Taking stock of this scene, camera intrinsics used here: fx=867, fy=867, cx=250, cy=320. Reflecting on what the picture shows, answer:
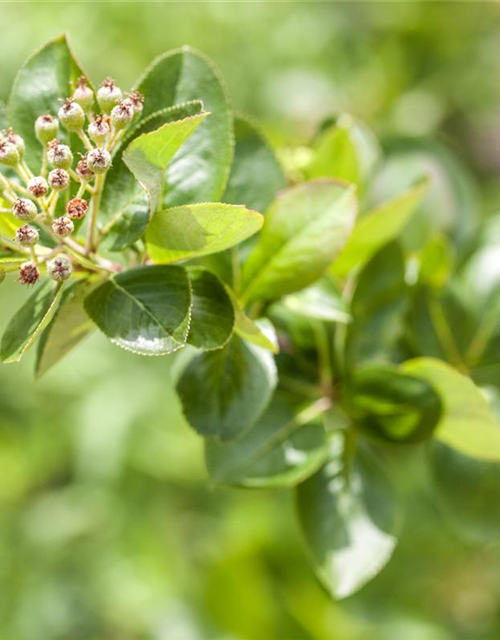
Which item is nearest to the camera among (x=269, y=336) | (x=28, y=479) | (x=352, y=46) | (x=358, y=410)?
(x=269, y=336)

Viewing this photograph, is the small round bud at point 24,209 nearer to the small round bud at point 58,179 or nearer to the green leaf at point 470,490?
the small round bud at point 58,179

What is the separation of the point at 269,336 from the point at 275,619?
120 cm

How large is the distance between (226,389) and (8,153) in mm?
257

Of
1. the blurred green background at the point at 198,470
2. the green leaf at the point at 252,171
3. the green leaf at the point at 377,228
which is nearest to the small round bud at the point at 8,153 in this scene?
the green leaf at the point at 252,171

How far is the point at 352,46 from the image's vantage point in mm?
2371

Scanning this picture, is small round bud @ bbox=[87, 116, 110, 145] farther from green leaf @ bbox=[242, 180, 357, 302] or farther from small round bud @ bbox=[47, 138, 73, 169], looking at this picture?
green leaf @ bbox=[242, 180, 357, 302]

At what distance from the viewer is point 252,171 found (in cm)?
79

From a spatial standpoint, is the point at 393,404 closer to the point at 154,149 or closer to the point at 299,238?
the point at 299,238

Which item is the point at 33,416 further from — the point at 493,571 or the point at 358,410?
the point at 358,410

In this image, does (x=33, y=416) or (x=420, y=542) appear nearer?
(x=420, y=542)

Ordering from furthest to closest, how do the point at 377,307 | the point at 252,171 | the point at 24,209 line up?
the point at 377,307
the point at 252,171
the point at 24,209

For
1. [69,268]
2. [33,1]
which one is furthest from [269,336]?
[33,1]

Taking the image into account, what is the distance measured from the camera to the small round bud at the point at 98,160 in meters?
0.57

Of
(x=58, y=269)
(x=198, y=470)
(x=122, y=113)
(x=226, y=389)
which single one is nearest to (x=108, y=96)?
(x=122, y=113)
